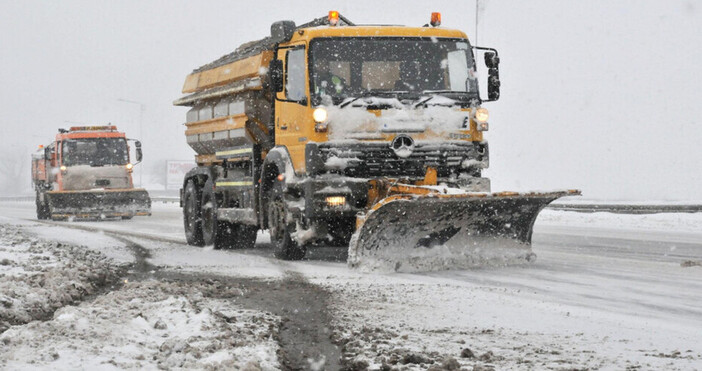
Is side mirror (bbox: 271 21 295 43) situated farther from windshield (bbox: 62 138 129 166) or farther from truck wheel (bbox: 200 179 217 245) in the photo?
windshield (bbox: 62 138 129 166)

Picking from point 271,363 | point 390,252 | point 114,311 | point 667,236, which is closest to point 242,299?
point 114,311

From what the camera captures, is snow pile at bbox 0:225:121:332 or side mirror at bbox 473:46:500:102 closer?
snow pile at bbox 0:225:121:332

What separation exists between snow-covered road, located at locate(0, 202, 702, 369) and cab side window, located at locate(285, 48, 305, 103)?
197cm

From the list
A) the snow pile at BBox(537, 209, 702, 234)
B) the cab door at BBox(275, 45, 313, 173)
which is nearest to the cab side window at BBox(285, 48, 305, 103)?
the cab door at BBox(275, 45, 313, 173)

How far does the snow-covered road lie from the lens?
16.4 ft

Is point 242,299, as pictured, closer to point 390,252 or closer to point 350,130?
point 390,252

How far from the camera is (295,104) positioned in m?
10.6

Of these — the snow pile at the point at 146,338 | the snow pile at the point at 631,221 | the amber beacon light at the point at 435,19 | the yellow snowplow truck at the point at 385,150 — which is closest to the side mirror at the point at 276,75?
the yellow snowplow truck at the point at 385,150

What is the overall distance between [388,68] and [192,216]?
5.50 metres

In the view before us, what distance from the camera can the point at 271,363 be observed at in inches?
192

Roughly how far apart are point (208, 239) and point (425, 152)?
5.10 metres

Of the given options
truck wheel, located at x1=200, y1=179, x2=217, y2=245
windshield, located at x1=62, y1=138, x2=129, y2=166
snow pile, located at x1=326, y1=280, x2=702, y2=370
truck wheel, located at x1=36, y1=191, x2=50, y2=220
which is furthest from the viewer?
truck wheel, located at x1=36, y1=191, x2=50, y2=220

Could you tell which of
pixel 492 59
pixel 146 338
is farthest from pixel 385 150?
pixel 146 338

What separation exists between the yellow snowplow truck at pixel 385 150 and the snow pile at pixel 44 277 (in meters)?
2.34
